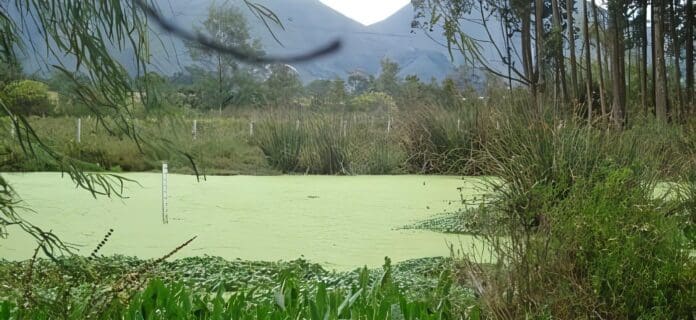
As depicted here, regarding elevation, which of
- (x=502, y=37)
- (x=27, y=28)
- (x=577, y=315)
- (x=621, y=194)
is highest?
(x=502, y=37)

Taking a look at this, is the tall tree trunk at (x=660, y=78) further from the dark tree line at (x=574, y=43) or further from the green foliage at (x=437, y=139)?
the green foliage at (x=437, y=139)

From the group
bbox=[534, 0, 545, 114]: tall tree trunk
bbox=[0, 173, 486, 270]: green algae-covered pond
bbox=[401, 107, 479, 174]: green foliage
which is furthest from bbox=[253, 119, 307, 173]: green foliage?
bbox=[534, 0, 545, 114]: tall tree trunk

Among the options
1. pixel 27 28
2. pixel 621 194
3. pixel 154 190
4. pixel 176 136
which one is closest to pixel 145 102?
pixel 176 136

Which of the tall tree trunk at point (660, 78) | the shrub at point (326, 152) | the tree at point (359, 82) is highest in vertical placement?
the tree at point (359, 82)

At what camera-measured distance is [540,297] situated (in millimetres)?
1928

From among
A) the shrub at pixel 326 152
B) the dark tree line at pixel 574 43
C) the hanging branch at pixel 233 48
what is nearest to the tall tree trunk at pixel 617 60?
the dark tree line at pixel 574 43

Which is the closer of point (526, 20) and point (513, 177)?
point (513, 177)

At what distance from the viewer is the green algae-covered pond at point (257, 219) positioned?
322cm

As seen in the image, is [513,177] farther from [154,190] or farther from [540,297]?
[154,190]

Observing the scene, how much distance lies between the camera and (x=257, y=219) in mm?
4223

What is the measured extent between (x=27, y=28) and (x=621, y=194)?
1.83m

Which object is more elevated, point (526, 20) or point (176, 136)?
point (526, 20)

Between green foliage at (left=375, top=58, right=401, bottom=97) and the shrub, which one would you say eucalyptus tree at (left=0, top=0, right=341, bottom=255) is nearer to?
the shrub

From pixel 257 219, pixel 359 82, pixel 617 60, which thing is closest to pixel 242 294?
pixel 257 219
